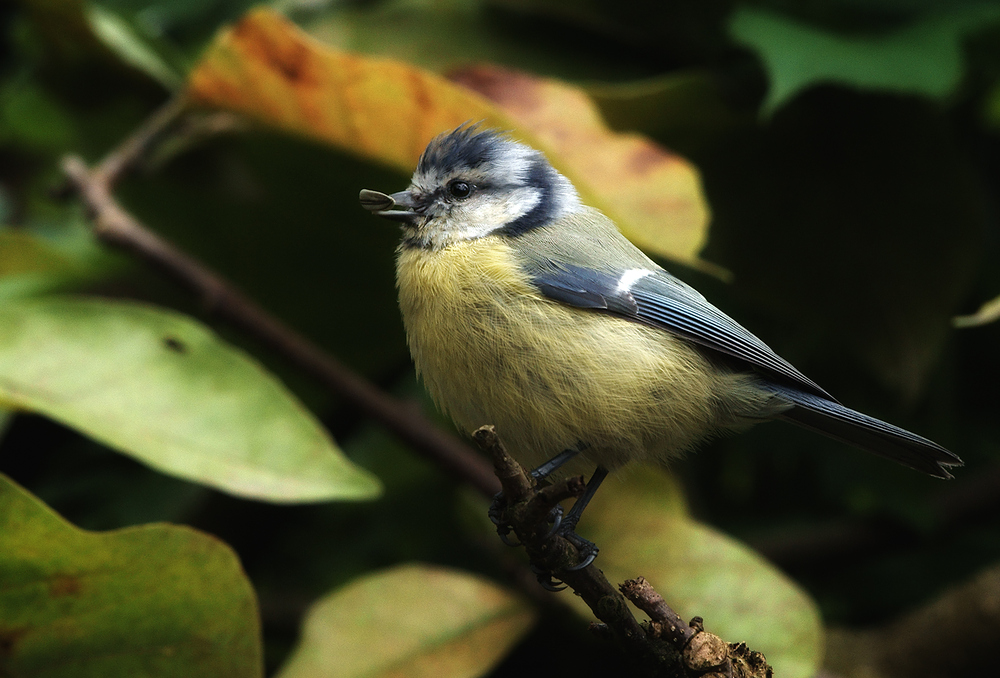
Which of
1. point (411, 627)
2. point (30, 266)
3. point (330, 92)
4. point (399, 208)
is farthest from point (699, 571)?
point (30, 266)

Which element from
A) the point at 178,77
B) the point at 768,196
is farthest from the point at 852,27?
the point at 178,77

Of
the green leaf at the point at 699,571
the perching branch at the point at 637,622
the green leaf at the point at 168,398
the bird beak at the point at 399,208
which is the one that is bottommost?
the green leaf at the point at 168,398

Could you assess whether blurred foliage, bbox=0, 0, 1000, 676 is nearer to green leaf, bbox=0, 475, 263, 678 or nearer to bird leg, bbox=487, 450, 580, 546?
green leaf, bbox=0, 475, 263, 678

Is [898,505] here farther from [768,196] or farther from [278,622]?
[278,622]

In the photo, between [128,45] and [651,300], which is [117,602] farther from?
[128,45]

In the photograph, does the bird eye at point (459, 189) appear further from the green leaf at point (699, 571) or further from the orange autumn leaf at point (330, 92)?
the green leaf at point (699, 571)

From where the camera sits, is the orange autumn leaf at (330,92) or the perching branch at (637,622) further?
the orange autumn leaf at (330,92)

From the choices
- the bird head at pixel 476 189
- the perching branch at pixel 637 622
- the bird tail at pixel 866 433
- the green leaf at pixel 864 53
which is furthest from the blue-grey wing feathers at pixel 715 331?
the green leaf at pixel 864 53
